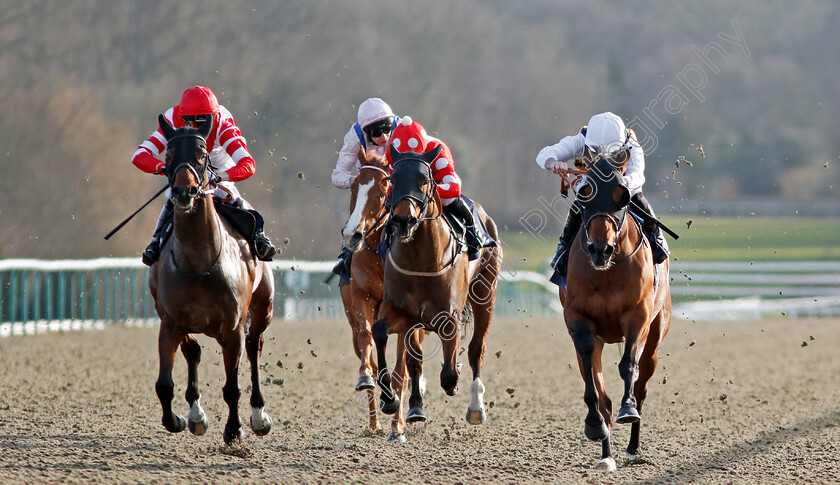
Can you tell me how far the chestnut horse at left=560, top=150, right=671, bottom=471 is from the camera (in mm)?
5527

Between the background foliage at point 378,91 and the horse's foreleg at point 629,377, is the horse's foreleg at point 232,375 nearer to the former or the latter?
the horse's foreleg at point 629,377

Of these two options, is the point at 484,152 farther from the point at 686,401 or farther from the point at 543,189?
the point at 686,401

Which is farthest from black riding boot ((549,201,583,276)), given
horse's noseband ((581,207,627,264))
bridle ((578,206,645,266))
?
horse's noseband ((581,207,627,264))

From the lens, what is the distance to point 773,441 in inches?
279

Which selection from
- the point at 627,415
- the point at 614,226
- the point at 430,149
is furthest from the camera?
the point at 430,149

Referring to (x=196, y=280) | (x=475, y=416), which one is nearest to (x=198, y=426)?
(x=196, y=280)

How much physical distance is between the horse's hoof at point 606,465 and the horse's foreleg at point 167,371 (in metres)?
2.48

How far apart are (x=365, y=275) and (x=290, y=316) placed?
11.7 metres

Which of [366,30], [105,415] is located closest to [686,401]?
[105,415]

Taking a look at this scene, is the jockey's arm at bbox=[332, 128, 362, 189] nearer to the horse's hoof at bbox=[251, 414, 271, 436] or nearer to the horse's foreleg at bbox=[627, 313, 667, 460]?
the horse's hoof at bbox=[251, 414, 271, 436]

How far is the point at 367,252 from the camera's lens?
677 centimetres

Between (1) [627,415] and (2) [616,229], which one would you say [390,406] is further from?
(2) [616,229]

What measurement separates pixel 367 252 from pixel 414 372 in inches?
35.5

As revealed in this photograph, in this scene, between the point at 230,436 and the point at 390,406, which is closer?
the point at 230,436
